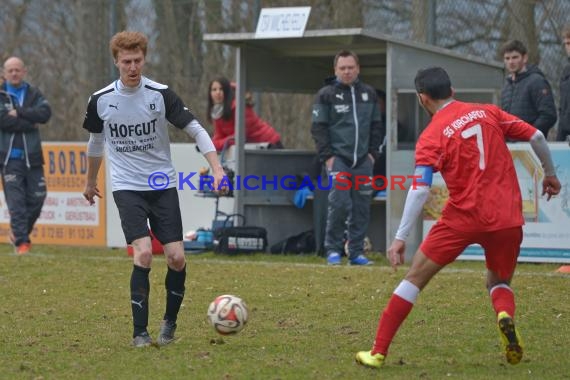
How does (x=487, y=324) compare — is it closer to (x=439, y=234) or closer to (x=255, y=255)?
(x=439, y=234)

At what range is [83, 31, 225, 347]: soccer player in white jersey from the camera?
25.2ft

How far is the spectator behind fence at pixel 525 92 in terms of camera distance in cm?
1246

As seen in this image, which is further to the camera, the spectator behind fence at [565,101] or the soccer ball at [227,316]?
the spectator behind fence at [565,101]

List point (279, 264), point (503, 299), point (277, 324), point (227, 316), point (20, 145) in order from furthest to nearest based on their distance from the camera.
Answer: point (20, 145) → point (279, 264) → point (277, 324) → point (227, 316) → point (503, 299)

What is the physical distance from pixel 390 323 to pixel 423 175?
2.91ft

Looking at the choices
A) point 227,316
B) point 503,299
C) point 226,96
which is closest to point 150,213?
point 227,316

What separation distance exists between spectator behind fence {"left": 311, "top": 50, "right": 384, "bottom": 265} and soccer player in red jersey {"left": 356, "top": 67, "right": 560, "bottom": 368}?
577 centimetres

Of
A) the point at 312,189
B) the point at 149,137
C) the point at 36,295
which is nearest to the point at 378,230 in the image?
the point at 312,189

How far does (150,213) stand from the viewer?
7.88 m

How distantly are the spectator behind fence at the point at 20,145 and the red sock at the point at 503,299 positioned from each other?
8331 mm

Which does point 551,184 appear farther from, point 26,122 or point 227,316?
point 26,122

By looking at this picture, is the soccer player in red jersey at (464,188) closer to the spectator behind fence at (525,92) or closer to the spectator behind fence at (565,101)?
the spectator behind fence at (565,101)

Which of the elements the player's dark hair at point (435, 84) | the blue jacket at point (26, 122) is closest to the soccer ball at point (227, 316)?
the player's dark hair at point (435, 84)

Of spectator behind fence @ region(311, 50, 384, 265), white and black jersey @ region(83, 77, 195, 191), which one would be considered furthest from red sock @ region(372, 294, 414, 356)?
spectator behind fence @ region(311, 50, 384, 265)
